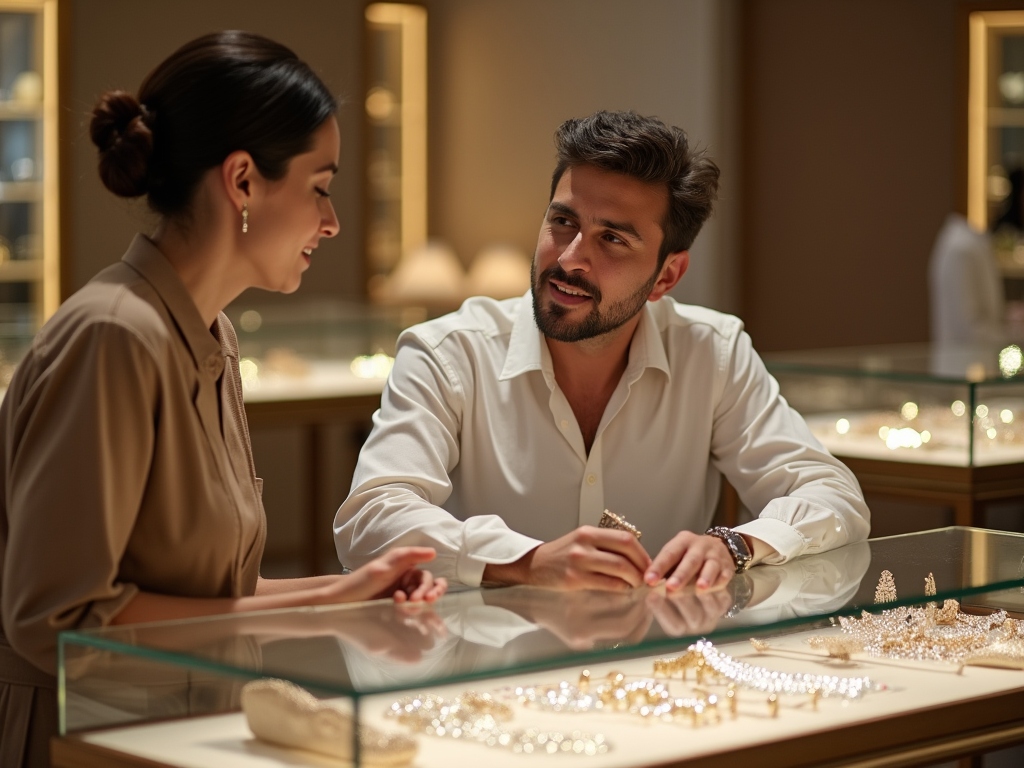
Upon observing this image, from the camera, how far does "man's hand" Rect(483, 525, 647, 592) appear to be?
1841 mm

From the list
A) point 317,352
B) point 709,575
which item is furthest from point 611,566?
point 317,352

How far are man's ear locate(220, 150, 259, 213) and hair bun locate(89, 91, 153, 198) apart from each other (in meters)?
0.10

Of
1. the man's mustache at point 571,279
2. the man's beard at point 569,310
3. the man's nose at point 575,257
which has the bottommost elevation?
the man's beard at point 569,310

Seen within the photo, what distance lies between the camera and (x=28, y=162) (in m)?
6.72

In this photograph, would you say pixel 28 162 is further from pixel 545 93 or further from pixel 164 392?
pixel 164 392

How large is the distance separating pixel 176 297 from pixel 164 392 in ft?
0.47

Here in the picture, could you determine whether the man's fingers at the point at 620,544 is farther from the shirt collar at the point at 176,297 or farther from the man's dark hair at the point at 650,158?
the man's dark hair at the point at 650,158

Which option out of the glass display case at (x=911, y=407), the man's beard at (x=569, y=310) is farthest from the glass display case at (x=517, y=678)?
the glass display case at (x=911, y=407)

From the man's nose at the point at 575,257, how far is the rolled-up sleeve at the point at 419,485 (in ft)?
0.92

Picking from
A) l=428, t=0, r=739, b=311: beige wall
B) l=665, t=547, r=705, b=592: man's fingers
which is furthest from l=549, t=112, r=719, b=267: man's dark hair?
l=428, t=0, r=739, b=311: beige wall

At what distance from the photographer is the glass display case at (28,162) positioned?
663cm

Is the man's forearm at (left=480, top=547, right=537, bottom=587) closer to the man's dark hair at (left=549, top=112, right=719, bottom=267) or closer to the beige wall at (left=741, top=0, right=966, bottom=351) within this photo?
the man's dark hair at (left=549, top=112, right=719, bottom=267)

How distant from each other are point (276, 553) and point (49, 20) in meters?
2.77

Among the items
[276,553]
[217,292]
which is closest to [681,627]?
[217,292]
